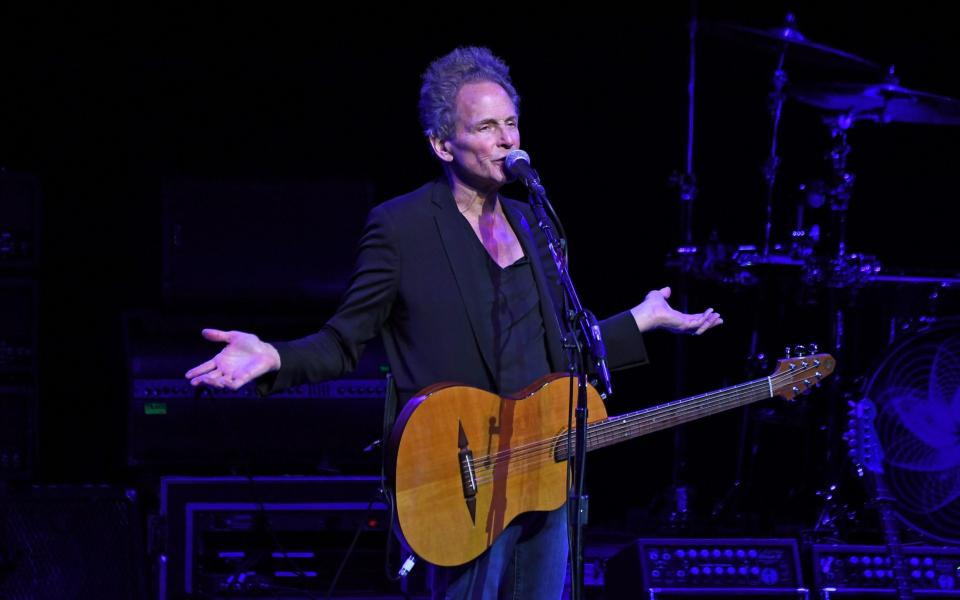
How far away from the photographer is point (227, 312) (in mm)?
5566

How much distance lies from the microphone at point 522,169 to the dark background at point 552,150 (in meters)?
3.12

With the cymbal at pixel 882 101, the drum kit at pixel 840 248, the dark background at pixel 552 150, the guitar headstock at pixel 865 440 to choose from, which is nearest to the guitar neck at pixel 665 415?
the guitar headstock at pixel 865 440

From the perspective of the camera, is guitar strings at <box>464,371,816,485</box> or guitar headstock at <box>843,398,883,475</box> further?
guitar headstock at <box>843,398,883,475</box>

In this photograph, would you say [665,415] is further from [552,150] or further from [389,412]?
[552,150]

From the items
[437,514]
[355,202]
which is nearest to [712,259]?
[355,202]

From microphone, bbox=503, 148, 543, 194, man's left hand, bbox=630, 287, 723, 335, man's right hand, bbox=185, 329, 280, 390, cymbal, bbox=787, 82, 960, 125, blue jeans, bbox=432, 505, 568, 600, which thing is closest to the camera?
man's right hand, bbox=185, 329, 280, 390

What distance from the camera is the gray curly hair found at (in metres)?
3.19

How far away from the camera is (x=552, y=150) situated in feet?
22.5

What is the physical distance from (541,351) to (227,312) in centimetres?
271

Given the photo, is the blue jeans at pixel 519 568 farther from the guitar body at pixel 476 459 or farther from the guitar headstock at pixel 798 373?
the guitar headstock at pixel 798 373

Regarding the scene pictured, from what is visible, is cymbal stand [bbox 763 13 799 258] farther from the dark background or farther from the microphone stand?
the microphone stand

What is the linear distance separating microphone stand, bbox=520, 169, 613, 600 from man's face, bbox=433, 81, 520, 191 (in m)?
0.19

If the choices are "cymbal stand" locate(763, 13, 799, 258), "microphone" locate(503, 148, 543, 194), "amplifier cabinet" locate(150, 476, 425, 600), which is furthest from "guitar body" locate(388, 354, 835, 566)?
"cymbal stand" locate(763, 13, 799, 258)

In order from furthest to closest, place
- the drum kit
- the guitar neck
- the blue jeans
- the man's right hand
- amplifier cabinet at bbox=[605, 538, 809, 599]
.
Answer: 1. the drum kit
2. amplifier cabinet at bbox=[605, 538, 809, 599]
3. the guitar neck
4. the blue jeans
5. the man's right hand
